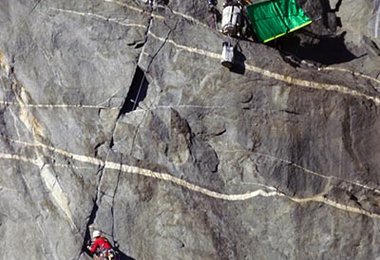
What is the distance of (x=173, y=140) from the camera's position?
78.4ft

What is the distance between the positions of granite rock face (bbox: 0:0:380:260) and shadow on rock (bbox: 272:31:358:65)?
36.7 inches

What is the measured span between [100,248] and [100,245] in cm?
10

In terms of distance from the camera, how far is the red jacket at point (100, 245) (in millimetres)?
23250

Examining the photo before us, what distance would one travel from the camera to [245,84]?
2434 centimetres

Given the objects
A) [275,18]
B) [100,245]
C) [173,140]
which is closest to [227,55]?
[275,18]

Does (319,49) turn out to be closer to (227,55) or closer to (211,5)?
(211,5)

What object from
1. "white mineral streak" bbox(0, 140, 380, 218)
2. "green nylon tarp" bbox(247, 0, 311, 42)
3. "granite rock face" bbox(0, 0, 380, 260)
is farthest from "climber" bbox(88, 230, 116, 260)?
"green nylon tarp" bbox(247, 0, 311, 42)

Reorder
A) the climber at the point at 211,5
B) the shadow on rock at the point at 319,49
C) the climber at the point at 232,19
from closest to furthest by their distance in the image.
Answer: the climber at the point at 232,19
the climber at the point at 211,5
the shadow on rock at the point at 319,49

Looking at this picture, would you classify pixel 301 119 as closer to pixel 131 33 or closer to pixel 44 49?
pixel 131 33

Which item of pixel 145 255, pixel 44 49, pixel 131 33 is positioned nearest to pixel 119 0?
pixel 131 33

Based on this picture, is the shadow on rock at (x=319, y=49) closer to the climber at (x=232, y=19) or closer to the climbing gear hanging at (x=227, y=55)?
the climber at (x=232, y=19)

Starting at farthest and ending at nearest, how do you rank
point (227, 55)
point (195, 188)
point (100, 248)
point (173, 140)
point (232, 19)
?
1. point (232, 19)
2. point (227, 55)
3. point (173, 140)
4. point (195, 188)
5. point (100, 248)

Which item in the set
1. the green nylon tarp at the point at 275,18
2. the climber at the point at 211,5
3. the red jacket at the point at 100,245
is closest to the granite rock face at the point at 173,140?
the climber at the point at 211,5

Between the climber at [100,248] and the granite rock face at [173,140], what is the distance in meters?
0.43
